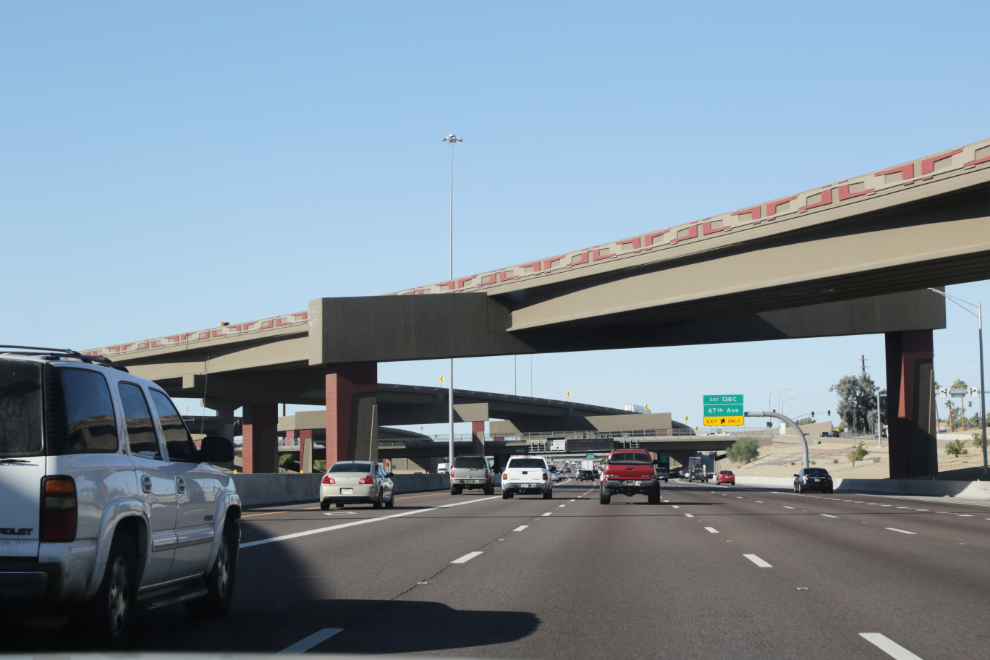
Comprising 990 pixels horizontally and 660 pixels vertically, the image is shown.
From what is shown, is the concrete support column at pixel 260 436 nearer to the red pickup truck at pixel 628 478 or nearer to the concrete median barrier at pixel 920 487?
the concrete median barrier at pixel 920 487

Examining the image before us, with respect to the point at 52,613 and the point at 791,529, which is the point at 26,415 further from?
the point at 791,529

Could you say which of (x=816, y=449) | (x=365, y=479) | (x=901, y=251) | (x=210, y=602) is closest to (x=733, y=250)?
(x=901, y=251)

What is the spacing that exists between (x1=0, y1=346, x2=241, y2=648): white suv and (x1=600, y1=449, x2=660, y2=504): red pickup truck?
28461 millimetres

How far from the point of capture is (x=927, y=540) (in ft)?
60.8

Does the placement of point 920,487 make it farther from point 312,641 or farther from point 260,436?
point 312,641

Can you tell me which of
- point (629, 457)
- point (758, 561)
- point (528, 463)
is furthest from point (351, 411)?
point (758, 561)

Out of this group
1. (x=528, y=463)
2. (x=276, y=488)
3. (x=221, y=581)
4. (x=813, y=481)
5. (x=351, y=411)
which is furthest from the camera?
(x=813, y=481)

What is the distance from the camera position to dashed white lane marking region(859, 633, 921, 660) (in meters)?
7.26

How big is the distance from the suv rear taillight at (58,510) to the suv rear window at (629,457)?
101 feet

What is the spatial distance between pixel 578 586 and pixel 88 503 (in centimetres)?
647

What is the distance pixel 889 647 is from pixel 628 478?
93.5ft

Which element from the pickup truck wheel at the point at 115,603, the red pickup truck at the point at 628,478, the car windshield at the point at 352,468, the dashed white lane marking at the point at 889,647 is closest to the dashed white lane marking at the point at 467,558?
the dashed white lane marking at the point at 889,647

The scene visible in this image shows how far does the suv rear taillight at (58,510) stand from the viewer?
239 inches

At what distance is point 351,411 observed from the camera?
52.9 metres
